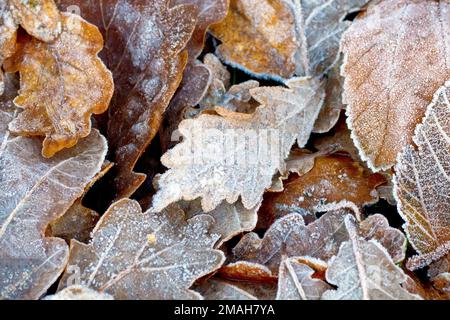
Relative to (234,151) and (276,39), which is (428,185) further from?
(276,39)

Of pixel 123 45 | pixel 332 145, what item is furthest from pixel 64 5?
pixel 332 145

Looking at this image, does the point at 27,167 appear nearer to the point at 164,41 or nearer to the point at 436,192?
the point at 164,41

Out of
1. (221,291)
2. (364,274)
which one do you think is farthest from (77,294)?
(364,274)

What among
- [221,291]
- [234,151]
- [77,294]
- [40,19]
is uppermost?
[40,19]

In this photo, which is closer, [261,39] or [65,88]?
[65,88]

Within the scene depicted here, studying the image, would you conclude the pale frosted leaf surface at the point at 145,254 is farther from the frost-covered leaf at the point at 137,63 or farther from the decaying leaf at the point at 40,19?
the decaying leaf at the point at 40,19

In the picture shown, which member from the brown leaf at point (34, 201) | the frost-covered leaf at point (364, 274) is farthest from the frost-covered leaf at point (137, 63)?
the frost-covered leaf at point (364, 274)

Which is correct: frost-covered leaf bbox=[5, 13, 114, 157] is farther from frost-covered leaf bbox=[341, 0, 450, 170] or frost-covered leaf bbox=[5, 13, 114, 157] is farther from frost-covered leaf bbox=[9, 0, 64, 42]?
frost-covered leaf bbox=[341, 0, 450, 170]

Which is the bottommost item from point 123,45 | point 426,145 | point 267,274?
point 267,274
